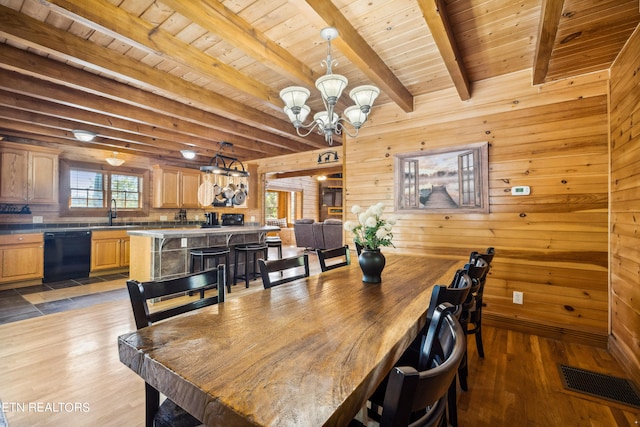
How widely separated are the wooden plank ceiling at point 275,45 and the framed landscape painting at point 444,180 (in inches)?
24.6

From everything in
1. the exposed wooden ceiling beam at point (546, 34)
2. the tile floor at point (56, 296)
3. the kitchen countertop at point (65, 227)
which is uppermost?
the exposed wooden ceiling beam at point (546, 34)

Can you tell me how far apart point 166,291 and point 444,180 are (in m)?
3.08

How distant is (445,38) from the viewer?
2127mm

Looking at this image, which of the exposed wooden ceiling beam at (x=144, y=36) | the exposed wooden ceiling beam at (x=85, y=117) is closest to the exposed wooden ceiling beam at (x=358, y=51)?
the exposed wooden ceiling beam at (x=144, y=36)

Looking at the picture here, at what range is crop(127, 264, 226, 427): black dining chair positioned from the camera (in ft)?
3.53

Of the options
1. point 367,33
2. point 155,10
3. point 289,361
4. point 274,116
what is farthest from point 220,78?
point 289,361

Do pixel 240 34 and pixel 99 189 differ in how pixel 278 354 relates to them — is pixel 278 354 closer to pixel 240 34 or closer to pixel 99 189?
pixel 240 34

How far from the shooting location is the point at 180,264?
4.05 metres

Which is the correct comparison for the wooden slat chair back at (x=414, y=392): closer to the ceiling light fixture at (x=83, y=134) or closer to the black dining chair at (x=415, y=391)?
the black dining chair at (x=415, y=391)

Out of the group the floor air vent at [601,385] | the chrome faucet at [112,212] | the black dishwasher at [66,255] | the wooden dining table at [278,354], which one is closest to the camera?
the wooden dining table at [278,354]

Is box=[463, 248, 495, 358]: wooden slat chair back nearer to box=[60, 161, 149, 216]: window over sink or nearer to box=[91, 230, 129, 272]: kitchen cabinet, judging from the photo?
box=[91, 230, 129, 272]: kitchen cabinet

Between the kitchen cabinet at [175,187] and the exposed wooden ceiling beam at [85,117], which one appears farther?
the kitchen cabinet at [175,187]

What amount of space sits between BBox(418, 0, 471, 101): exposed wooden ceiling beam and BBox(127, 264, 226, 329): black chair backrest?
200 cm

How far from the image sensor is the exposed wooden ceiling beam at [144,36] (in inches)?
72.7
